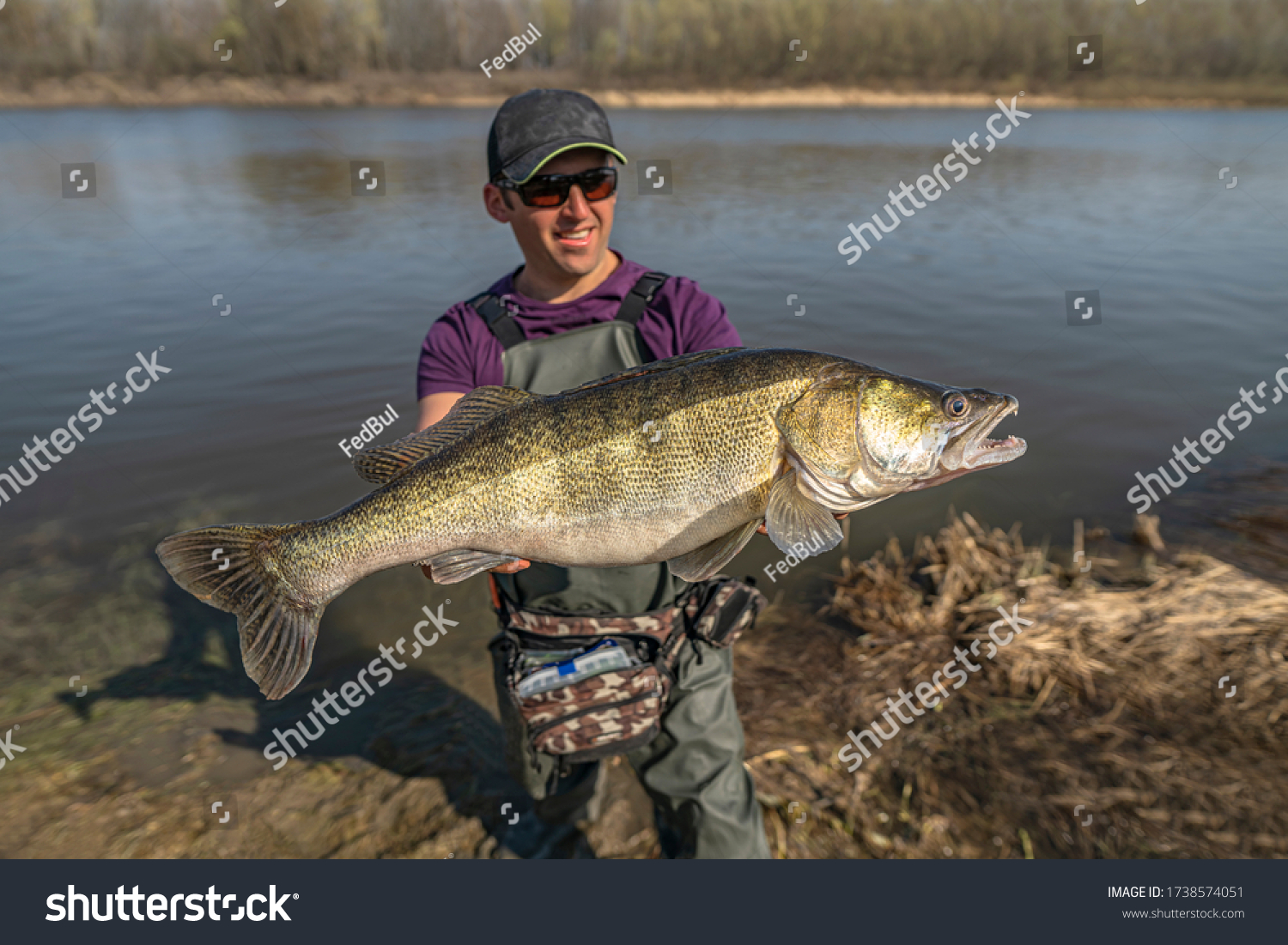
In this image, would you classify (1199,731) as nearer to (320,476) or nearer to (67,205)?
(320,476)

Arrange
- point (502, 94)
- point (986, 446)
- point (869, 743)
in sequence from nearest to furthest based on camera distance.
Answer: point (986, 446), point (869, 743), point (502, 94)

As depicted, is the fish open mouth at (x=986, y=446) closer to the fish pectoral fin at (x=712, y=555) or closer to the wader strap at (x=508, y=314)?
the fish pectoral fin at (x=712, y=555)

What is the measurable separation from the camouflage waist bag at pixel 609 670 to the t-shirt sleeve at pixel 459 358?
93cm

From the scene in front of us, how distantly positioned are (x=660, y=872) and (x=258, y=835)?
186cm

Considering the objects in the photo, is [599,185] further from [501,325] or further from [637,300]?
[501,325]

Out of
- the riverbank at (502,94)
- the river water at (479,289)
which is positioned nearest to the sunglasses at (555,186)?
the river water at (479,289)

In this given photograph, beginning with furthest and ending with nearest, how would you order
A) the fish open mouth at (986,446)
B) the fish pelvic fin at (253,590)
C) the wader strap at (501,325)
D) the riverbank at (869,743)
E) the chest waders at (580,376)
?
1. the riverbank at (869,743)
2. the wader strap at (501,325)
3. the chest waders at (580,376)
4. the fish pelvic fin at (253,590)
5. the fish open mouth at (986,446)

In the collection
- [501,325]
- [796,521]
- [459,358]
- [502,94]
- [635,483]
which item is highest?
[502,94]

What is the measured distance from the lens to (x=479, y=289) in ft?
34.0

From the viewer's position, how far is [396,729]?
13.2 ft

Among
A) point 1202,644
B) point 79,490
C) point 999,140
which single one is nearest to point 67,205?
point 79,490

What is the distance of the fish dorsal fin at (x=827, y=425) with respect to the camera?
2340 mm

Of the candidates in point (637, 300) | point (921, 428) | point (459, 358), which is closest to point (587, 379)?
point (637, 300)

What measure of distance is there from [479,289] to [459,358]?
7.73 meters
